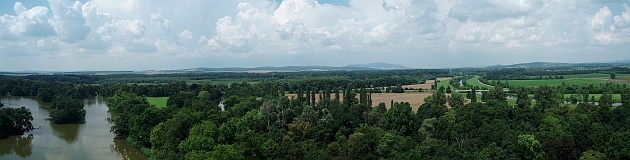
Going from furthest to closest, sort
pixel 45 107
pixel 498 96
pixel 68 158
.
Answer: pixel 45 107 < pixel 498 96 < pixel 68 158

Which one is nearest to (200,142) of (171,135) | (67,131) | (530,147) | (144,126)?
(171,135)

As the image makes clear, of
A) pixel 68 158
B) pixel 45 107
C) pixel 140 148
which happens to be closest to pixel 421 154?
pixel 140 148

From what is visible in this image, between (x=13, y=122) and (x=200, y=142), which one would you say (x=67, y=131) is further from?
(x=200, y=142)

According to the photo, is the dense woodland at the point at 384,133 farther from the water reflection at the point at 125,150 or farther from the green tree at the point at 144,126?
the water reflection at the point at 125,150

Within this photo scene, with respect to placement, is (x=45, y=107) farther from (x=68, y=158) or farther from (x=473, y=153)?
(x=473, y=153)

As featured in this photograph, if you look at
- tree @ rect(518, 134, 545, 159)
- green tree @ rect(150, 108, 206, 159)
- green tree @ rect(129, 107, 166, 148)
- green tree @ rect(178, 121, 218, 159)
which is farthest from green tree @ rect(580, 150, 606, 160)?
green tree @ rect(129, 107, 166, 148)

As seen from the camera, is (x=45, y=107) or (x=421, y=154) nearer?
(x=421, y=154)
